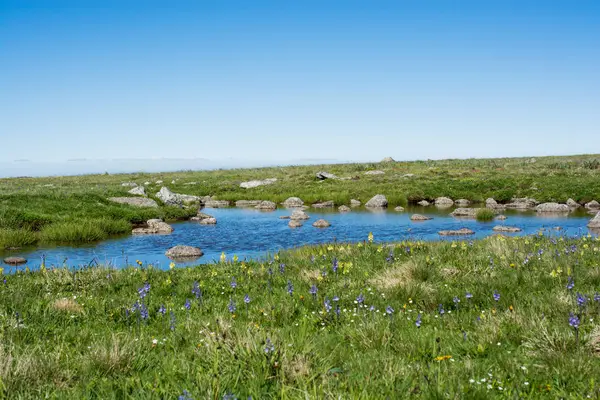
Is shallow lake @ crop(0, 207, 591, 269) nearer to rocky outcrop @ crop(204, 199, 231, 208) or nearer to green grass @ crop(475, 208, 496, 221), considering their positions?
green grass @ crop(475, 208, 496, 221)

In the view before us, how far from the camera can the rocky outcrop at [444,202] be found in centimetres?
4338

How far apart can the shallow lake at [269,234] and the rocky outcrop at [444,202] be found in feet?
17.7

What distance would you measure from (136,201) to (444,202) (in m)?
27.5

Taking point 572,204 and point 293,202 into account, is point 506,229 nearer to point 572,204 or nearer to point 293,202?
point 572,204

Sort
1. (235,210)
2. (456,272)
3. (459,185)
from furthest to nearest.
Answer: (459,185)
(235,210)
(456,272)

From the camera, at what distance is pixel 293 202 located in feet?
152

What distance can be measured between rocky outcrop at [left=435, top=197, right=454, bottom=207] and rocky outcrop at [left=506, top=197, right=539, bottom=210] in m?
4.97

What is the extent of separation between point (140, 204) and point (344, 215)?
16.4m

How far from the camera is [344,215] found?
3684 cm

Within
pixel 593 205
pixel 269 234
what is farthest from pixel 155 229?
pixel 593 205

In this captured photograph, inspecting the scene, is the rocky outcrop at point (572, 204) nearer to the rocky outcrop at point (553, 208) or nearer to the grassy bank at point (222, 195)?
the grassy bank at point (222, 195)

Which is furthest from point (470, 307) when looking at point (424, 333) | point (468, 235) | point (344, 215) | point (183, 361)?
point (344, 215)

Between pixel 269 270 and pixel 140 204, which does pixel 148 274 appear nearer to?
pixel 269 270

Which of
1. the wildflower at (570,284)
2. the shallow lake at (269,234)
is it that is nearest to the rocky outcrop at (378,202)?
the shallow lake at (269,234)
